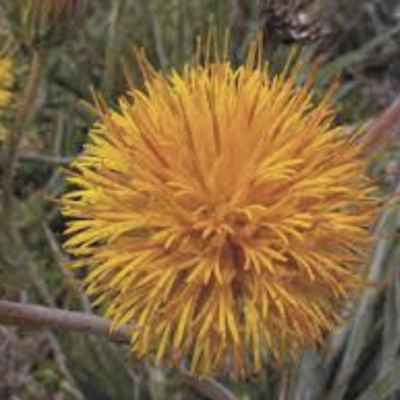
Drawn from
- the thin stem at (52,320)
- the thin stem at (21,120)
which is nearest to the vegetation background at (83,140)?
the thin stem at (21,120)

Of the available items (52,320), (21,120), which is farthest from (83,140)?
(52,320)

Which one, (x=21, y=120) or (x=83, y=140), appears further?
(x=83, y=140)

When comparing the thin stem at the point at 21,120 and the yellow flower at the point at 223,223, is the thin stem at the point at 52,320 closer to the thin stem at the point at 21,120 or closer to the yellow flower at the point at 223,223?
the yellow flower at the point at 223,223

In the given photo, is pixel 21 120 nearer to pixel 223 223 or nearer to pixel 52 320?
pixel 52 320

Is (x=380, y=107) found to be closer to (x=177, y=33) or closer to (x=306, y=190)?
(x=177, y=33)

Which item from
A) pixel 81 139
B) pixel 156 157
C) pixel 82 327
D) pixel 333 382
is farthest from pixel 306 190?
pixel 81 139

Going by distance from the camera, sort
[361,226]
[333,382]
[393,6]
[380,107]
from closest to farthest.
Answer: [361,226], [333,382], [380,107], [393,6]

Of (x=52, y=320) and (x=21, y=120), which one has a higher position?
(x=21, y=120)
